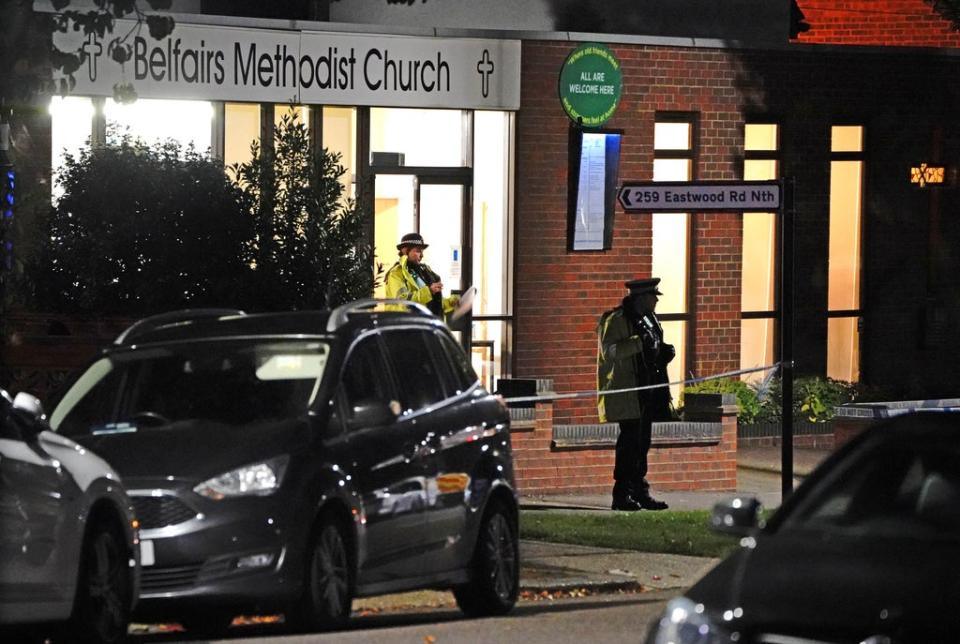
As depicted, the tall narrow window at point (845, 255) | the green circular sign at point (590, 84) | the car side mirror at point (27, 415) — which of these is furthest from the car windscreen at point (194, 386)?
the tall narrow window at point (845, 255)

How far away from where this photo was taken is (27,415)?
9.95 meters

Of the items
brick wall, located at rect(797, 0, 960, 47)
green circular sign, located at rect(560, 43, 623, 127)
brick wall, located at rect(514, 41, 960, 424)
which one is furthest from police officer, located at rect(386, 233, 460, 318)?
brick wall, located at rect(797, 0, 960, 47)

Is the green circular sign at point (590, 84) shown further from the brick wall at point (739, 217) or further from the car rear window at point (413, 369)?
the car rear window at point (413, 369)

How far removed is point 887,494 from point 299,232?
9092 millimetres

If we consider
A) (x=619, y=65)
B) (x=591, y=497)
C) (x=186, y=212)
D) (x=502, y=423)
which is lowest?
(x=591, y=497)

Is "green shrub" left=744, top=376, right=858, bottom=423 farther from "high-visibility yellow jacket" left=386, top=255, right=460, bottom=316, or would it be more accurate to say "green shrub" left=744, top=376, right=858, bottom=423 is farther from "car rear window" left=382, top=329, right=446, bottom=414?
Result: "car rear window" left=382, top=329, right=446, bottom=414

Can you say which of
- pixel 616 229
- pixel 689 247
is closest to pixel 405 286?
pixel 616 229

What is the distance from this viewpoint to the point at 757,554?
732 centimetres

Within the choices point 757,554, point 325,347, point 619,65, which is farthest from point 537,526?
point 757,554

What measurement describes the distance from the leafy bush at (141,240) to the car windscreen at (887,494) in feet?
28.7

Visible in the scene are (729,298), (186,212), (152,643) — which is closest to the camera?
(152,643)

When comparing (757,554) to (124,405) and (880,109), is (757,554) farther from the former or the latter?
(880,109)

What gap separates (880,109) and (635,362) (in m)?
8.47

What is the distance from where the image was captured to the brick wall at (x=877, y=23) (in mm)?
33531
